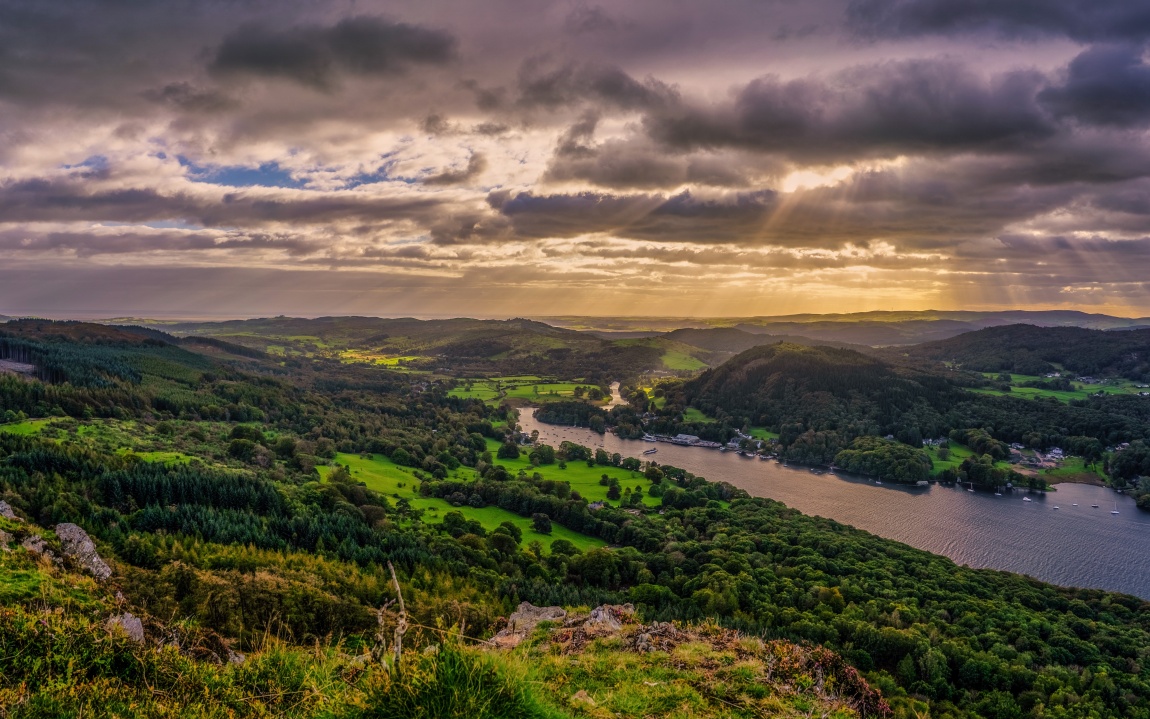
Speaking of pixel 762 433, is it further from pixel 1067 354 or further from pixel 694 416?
pixel 1067 354

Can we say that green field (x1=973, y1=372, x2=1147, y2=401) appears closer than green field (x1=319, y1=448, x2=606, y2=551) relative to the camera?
No

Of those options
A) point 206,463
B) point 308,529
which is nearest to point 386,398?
point 206,463

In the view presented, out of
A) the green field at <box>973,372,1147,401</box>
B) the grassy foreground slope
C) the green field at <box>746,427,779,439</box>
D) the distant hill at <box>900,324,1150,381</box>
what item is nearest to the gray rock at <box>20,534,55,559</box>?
the grassy foreground slope

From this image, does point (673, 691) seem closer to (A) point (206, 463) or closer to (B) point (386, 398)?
(A) point (206, 463)

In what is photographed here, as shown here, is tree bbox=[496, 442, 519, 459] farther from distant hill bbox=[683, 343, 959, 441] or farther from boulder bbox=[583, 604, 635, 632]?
boulder bbox=[583, 604, 635, 632]

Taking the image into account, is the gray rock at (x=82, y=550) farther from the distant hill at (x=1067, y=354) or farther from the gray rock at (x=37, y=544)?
the distant hill at (x=1067, y=354)

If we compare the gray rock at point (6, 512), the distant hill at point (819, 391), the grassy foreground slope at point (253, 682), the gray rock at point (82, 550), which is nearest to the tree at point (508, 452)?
the distant hill at point (819, 391)
